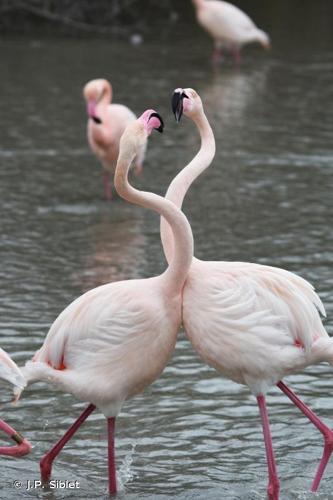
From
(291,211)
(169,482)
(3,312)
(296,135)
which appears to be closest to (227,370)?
(169,482)

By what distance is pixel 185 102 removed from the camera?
554cm

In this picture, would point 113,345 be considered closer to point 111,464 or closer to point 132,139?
point 111,464

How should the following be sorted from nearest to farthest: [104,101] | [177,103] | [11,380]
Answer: [11,380]
[177,103]
[104,101]

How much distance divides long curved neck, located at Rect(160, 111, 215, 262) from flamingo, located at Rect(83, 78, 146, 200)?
Result: 512 cm

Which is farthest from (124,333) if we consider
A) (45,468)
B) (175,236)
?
(45,468)

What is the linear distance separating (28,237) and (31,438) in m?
3.71

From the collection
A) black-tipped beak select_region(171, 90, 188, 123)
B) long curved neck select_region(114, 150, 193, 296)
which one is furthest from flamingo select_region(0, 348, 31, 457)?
black-tipped beak select_region(171, 90, 188, 123)

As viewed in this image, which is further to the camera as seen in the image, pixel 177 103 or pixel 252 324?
pixel 177 103

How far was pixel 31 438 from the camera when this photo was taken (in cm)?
567

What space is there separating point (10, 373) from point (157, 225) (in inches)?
207

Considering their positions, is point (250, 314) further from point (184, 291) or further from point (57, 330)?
point (57, 330)

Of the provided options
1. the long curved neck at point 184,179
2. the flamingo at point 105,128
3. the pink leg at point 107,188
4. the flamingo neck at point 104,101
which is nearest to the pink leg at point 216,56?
the flamingo neck at point 104,101

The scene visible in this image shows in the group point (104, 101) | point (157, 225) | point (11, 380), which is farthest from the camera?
point (104, 101)

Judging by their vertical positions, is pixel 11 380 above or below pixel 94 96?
above
